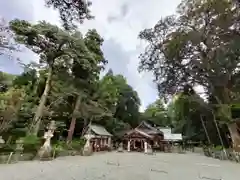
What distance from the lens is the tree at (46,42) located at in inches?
641

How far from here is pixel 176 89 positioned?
68.6ft

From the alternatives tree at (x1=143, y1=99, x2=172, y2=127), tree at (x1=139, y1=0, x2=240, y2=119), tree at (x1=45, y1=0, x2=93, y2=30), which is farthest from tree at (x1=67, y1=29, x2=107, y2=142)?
tree at (x1=143, y1=99, x2=172, y2=127)

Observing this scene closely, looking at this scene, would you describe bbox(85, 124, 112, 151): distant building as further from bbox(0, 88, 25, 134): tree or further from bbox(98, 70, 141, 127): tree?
bbox(0, 88, 25, 134): tree

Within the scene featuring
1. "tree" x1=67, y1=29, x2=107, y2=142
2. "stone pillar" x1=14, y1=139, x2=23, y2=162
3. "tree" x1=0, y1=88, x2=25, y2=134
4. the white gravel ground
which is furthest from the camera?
"tree" x1=67, y1=29, x2=107, y2=142

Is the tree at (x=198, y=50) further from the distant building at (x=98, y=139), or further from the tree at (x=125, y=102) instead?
the tree at (x=125, y=102)

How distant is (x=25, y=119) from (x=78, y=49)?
27.4 ft

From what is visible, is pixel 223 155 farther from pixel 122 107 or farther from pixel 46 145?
pixel 122 107

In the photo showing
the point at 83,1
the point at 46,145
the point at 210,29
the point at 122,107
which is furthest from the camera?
the point at 122,107

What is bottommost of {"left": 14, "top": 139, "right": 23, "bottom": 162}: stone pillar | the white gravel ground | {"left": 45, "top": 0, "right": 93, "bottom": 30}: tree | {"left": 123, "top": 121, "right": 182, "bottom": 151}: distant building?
the white gravel ground

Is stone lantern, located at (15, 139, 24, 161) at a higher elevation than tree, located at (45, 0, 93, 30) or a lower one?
lower

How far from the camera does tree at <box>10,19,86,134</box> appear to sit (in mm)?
16281

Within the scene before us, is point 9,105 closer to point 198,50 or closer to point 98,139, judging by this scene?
point 98,139

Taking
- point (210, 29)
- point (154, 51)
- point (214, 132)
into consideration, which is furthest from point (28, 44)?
point (214, 132)

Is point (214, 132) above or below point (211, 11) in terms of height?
below
